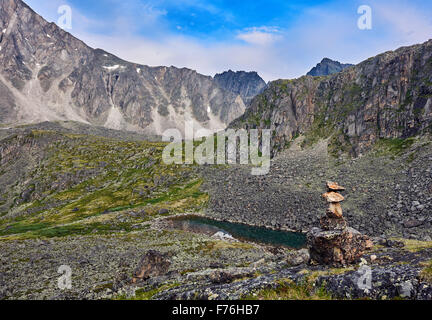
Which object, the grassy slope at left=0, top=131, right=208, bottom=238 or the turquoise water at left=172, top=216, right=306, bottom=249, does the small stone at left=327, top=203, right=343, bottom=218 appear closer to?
the turquoise water at left=172, top=216, right=306, bottom=249

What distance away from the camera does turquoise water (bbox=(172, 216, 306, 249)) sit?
69.8 metres

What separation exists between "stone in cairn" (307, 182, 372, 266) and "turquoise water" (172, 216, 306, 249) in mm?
43014

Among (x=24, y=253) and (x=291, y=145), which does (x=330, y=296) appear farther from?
(x=291, y=145)

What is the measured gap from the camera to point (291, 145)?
142000 mm

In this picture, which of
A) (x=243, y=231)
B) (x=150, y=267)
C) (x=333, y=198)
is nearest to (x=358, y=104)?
(x=243, y=231)

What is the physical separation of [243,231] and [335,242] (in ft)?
192

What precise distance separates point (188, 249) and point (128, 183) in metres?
88.7

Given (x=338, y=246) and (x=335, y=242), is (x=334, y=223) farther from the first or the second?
(x=338, y=246)

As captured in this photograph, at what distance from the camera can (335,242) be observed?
23.8 meters

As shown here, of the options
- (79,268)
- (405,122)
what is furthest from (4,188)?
(405,122)

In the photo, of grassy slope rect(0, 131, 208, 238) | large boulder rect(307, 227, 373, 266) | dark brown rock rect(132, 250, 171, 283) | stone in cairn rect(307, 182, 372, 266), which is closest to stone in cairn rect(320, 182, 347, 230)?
stone in cairn rect(307, 182, 372, 266)

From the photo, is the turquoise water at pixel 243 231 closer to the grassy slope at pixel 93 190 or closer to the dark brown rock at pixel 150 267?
the grassy slope at pixel 93 190

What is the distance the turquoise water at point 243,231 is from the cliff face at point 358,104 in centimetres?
5861
